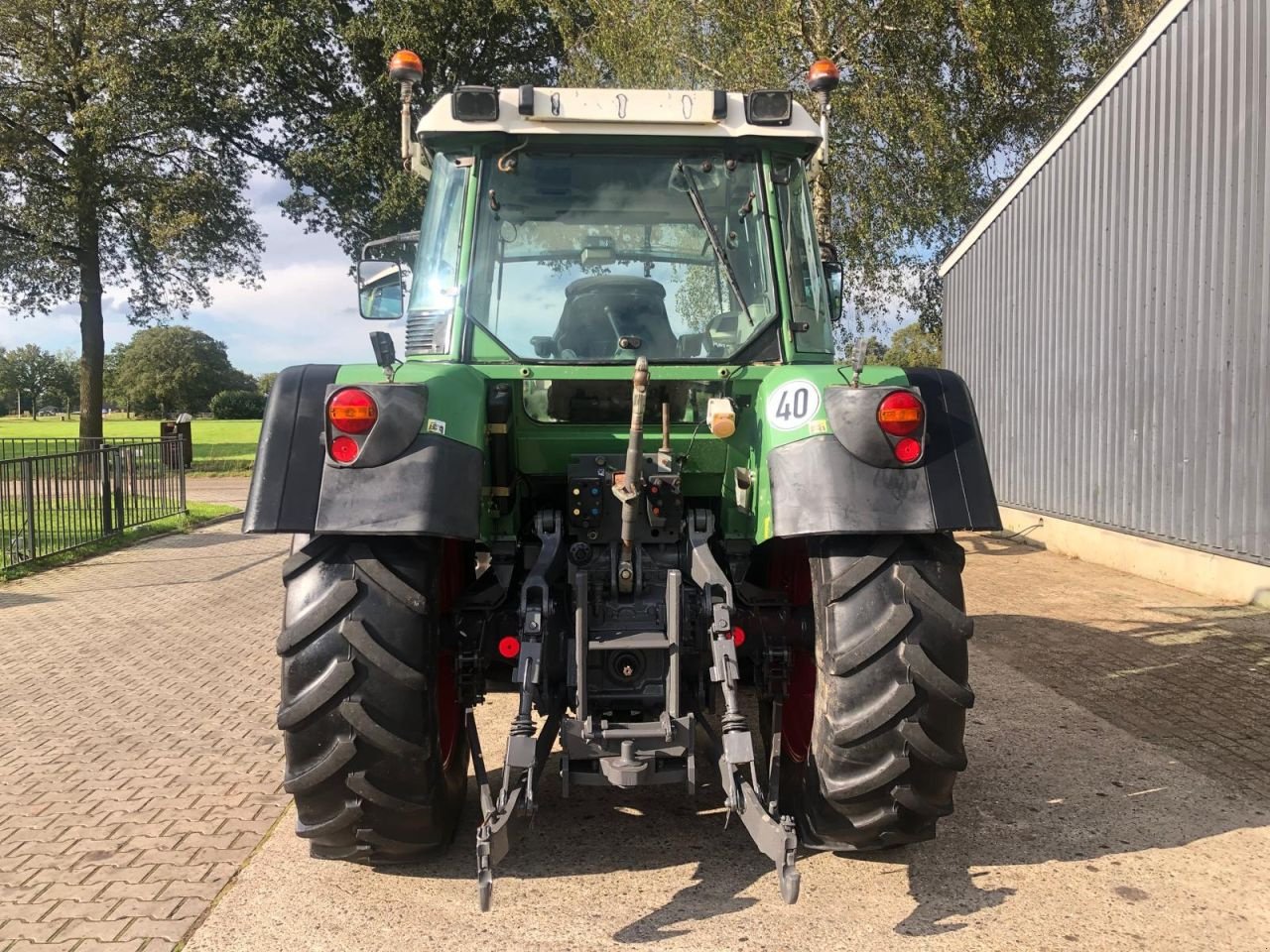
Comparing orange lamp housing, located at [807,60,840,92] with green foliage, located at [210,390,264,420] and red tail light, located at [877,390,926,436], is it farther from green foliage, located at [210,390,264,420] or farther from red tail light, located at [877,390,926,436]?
green foliage, located at [210,390,264,420]

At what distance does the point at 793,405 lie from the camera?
3262 mm

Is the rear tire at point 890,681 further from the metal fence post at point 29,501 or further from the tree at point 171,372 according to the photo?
the tree at point 171,372

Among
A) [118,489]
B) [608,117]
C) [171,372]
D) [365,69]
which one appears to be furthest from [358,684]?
[171,372]

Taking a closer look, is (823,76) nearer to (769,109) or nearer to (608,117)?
(769,109)

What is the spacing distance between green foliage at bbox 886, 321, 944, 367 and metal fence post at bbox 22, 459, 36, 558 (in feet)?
76.6

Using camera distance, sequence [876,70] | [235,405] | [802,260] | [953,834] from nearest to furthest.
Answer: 1. [953,834]
2. [802,260]
3. [876,70]
4. [235,405]

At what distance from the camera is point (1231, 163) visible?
838cm

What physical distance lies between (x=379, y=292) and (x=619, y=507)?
5.98ft

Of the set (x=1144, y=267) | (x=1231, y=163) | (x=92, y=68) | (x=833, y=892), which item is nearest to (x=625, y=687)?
(x=833, y=892)

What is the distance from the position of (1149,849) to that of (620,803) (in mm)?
2055

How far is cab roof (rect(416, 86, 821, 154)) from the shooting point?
12.5ft

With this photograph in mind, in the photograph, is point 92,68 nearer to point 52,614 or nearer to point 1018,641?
point 52,614

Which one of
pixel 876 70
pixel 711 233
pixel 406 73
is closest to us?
pixel 711 233

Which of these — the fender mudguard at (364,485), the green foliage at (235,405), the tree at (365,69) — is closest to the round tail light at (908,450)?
the fender mudguard at (364,485)
